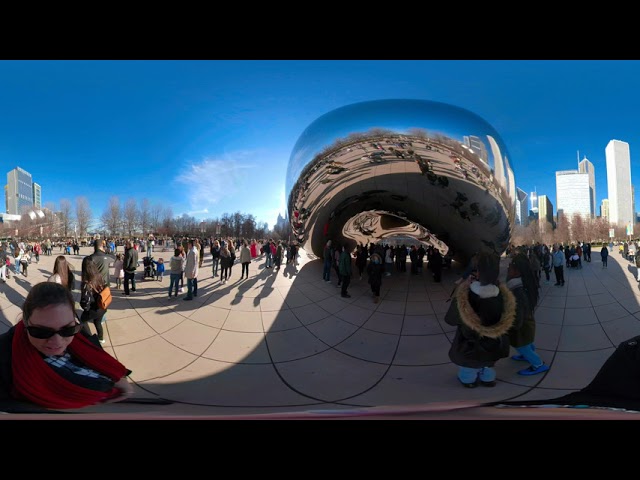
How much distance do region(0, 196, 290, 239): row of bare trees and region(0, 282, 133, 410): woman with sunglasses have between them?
0.77 feet

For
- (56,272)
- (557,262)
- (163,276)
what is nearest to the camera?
(56,272)

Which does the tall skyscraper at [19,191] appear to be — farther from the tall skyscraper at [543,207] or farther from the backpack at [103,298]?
the tall skyscraper at [543,207]

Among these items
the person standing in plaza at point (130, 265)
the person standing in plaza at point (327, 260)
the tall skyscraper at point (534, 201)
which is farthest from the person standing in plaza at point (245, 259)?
the tall skyscraper at point (534, 201)

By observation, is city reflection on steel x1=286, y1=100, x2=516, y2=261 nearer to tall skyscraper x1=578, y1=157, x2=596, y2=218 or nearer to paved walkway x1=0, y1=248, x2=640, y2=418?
paved walkway x1=0, y1=248, x2=640, y2=418

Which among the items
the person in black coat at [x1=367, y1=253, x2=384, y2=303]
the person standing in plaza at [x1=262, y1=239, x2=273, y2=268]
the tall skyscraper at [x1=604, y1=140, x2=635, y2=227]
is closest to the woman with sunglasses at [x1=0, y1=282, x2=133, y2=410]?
the person standing in plaza at [x1=262, y1=239, x2=273, y2=268]

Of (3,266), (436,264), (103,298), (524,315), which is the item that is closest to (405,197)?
(436,264)

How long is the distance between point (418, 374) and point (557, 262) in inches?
34.2

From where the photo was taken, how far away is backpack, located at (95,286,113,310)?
132cm

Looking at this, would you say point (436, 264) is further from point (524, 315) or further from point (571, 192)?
point (571, 192)

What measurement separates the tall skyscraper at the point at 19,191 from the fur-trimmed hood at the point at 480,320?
1.85 m

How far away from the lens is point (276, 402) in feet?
4.23

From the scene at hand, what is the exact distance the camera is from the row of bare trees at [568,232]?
135cm

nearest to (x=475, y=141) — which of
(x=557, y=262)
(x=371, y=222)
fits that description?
(x=371, y=222)
